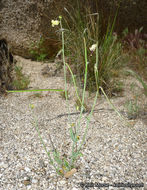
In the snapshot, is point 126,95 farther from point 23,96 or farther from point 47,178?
point 47,178

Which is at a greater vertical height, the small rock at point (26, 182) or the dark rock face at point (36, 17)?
the dark rock face at point (36, 17)

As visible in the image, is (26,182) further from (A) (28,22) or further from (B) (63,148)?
(A) (28,22)

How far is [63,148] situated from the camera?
1.48 meters

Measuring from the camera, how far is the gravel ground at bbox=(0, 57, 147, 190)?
1.21m

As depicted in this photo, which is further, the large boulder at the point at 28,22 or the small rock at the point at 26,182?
the large boulder at the point at 28,22

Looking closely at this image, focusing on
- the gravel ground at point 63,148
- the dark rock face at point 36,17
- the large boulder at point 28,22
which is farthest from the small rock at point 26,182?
the large boulder at point 28,22

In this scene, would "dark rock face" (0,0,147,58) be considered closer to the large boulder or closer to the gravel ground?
the large boulder

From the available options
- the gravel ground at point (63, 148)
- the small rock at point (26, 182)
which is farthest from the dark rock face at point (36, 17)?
the small rock at point (26, 182)

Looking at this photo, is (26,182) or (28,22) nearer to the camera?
(26,182)

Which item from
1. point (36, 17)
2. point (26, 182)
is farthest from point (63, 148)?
point (36, 17)

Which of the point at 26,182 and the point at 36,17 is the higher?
the point at 36,17

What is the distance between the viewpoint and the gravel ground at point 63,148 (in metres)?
1.21

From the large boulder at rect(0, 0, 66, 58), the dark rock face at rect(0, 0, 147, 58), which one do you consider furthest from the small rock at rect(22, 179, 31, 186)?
the large boulder at rect(0, 0, 66, 58)

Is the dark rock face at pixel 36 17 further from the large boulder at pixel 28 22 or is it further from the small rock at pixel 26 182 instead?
the small rock at pixel 26 182
